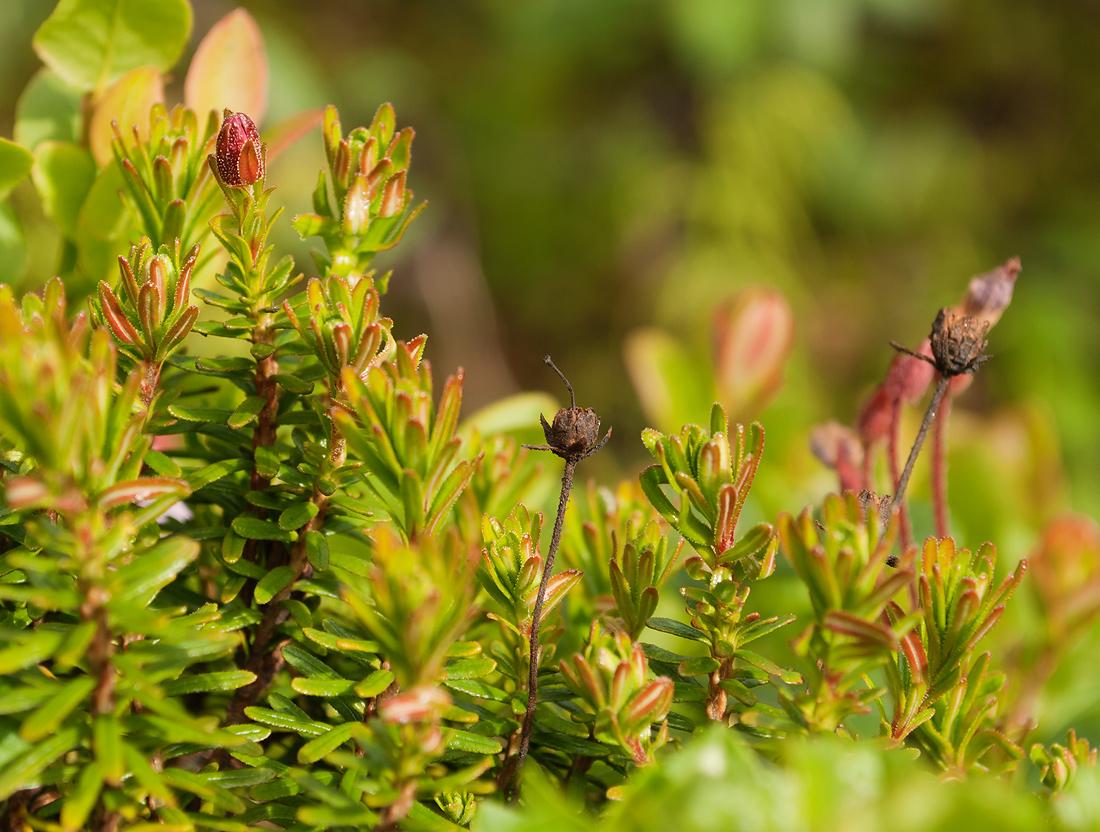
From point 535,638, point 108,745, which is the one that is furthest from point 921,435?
point 108,745

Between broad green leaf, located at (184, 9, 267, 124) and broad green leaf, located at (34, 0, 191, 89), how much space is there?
0.04ft

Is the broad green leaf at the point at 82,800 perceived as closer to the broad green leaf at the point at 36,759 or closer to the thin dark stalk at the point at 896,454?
the broad green leaf at the point at 36,759

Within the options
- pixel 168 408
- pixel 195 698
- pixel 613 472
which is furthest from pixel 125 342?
pixel 613 472

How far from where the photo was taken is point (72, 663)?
214mm

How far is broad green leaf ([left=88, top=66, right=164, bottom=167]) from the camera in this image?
36 cm

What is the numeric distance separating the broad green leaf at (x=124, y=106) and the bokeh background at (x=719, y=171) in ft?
4.66

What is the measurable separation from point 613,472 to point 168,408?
1.18 metres

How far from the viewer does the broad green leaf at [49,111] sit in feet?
1.34

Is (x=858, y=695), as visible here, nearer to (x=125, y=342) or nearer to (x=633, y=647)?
(x=633, y=647)

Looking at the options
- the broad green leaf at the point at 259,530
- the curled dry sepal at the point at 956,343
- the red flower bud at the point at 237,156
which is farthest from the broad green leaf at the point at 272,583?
the curled dry sepal at the point at 956,343

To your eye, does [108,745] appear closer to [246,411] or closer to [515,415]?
[246,411]

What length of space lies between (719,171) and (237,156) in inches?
71.4

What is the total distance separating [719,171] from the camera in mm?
1954

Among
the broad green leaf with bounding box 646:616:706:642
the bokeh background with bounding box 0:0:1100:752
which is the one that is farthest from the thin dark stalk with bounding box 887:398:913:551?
the bokeh background with bounding box 0:0:1100:752
